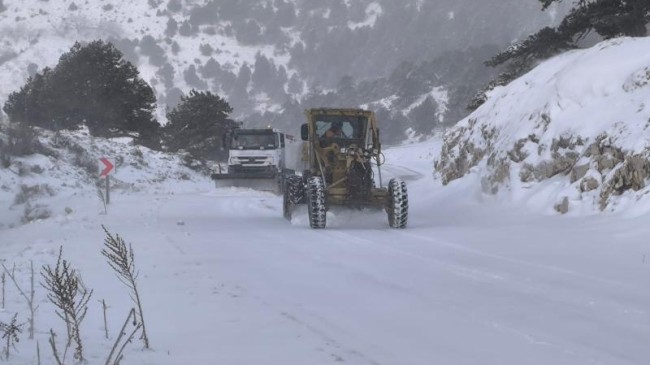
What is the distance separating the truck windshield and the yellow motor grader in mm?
13284

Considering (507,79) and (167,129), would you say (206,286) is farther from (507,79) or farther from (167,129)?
(167,129)

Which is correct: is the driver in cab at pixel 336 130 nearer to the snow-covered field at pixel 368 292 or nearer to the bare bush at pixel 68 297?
the snow-covered field at pixel 368 292

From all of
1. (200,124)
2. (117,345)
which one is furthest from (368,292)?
(200,124)

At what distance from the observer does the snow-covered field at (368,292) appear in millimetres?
4066

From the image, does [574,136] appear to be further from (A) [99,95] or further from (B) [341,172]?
(A) [99,95]

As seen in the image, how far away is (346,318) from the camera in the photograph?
4891 mm

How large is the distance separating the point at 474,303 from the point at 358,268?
2.02m

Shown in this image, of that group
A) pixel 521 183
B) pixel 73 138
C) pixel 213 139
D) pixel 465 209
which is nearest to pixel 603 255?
pixel 521 183

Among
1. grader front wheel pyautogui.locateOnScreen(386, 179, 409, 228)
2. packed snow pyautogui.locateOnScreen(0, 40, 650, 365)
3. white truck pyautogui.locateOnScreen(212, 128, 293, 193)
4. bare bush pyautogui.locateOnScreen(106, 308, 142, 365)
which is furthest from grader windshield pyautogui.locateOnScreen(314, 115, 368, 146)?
white truck pyautogui.locateOnScreen(212, 128, 293, 193)

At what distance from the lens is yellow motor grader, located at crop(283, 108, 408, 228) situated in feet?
38.3

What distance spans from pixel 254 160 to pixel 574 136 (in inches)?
667

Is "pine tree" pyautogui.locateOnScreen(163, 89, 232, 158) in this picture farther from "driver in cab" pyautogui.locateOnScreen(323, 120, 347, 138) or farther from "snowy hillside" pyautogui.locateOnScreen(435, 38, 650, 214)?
"driver in cab" pyautogui.locateOnScreen(323, 120, 347, 138)

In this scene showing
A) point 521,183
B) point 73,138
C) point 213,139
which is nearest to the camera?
point 521,183

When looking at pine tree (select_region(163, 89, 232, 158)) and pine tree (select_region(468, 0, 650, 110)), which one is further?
pine tree (select_region(163, 89, 232, 158))
